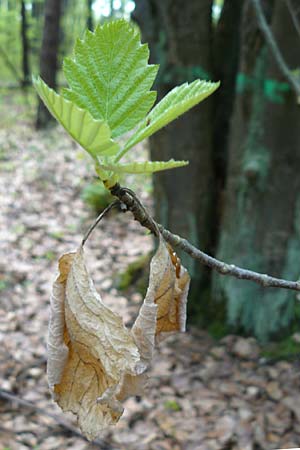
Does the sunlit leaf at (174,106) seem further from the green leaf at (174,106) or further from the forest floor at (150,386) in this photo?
the forest floor at (150,386)

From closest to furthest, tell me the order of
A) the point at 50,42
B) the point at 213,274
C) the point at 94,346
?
the point at 94,346 < the point at 213,274 < the point at 50,42

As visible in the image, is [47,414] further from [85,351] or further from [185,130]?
[85,351]

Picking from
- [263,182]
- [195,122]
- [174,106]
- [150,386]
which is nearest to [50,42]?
[195,122]

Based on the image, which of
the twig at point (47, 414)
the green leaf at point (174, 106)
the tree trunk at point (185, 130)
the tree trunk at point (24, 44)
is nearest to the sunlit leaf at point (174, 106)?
the green leaf at point (174, 106)

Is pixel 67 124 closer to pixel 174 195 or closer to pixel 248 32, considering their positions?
pixel 248 32

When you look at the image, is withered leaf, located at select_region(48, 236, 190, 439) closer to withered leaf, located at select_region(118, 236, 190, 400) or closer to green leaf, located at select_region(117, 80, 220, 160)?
withered leaf, located at select_region(118, 236, 190, 400)

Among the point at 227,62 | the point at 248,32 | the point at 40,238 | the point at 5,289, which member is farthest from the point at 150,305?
the point at 40,238
